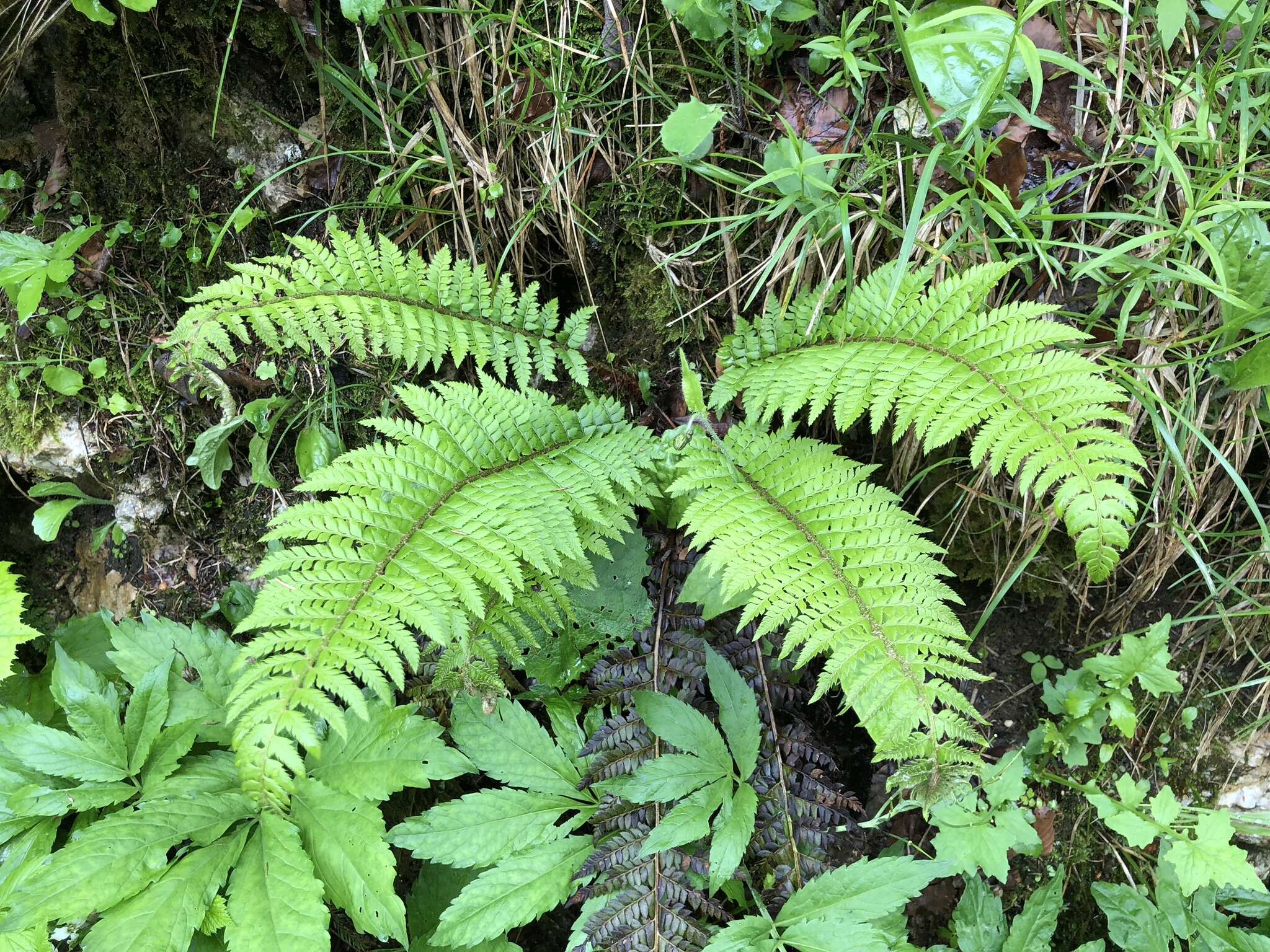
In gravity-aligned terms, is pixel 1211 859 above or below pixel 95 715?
below

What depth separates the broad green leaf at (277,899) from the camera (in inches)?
83.0

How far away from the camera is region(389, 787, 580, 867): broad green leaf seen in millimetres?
2252

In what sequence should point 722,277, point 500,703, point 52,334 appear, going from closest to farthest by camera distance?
point 500,703
point 722,277
point 52,334

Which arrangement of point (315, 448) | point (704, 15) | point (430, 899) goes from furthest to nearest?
point (315, 448) → point (704, 15) → point (430, 899)

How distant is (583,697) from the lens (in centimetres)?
260

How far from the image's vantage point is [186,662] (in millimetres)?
2600

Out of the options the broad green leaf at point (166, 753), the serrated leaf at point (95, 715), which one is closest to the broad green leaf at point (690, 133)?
the broad green leaf at point (166, 753)

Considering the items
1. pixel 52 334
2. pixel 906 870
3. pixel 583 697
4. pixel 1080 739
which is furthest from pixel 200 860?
pixel 1080 739

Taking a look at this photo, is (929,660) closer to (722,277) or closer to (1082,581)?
(1082,581)

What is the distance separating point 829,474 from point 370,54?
2.18 metres

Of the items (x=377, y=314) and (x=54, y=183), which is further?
(x=54, y=183)

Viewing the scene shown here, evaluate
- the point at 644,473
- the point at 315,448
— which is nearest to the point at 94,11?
the point at 315,448

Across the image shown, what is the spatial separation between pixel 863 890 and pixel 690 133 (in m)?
2.16

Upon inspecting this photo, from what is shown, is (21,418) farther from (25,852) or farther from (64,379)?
(25,852)
